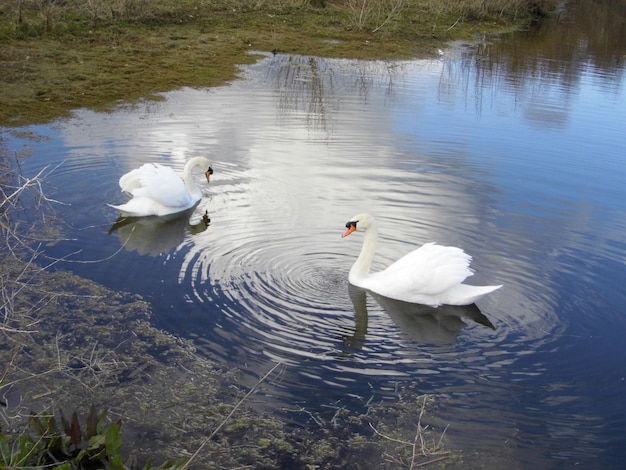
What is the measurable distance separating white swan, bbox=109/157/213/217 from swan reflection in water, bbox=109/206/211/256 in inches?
4.8

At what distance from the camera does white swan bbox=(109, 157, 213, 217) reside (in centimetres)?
863

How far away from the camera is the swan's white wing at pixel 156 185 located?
8672mm

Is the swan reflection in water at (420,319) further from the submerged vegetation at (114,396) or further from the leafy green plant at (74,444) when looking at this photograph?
the leafy green plant at (74,444)

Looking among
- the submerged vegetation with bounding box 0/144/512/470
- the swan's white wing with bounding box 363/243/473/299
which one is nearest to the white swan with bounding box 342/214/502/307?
the swan's white wing with bounding box 363/243/473/299

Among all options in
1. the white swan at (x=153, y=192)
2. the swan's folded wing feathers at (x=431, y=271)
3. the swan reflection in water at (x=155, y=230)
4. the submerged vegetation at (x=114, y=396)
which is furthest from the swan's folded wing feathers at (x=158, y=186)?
the swan's folded wing feathers at (x=431, y=271)

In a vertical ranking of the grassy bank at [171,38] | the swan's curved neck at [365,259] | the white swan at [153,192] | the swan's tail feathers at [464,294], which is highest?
the grassy bank at [171,38]

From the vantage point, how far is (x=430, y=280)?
6.96 m

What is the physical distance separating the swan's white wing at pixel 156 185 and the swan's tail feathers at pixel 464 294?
3.57 metres

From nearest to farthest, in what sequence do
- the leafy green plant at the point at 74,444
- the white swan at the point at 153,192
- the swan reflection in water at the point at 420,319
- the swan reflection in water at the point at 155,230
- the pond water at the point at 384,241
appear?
the leafy green plant at the point at 74,444 < the pond water at the point at 384,241 < the swan reflection in water at the point at 420,319 < the swan reflection in water at the point at 155,230 < the white swan at the point at 153,192

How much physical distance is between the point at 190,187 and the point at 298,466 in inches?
214

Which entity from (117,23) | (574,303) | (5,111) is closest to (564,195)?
(574,303)

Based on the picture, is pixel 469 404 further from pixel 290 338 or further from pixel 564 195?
pixel 564 195

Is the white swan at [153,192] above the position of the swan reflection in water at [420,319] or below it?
above

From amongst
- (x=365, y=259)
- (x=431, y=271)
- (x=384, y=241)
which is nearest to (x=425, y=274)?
(x=431, y=271)
